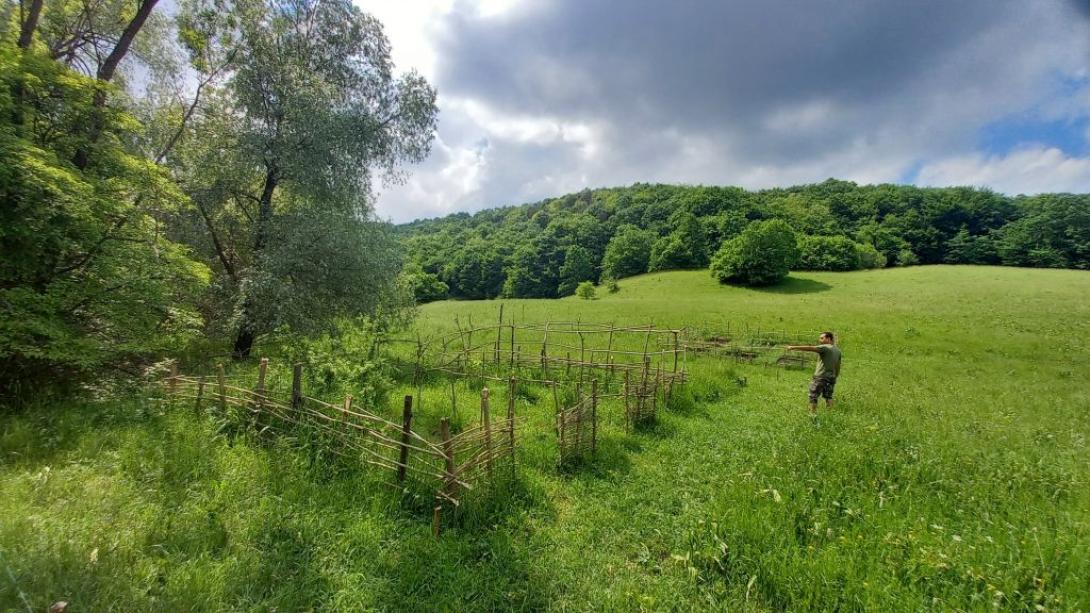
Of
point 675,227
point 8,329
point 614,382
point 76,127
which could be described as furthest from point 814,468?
point 675,227

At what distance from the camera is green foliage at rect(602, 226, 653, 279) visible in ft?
202

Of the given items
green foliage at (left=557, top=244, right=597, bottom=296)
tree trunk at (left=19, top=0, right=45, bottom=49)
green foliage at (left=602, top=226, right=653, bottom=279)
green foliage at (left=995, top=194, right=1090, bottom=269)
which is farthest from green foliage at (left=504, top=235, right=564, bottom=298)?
tree trunk at (left=19, top=0, right=45, bottom=49)

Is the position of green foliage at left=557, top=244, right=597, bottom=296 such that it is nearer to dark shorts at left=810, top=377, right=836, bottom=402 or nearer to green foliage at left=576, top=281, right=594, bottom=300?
green foliage at left=576, top=281, right=594, bottom=300

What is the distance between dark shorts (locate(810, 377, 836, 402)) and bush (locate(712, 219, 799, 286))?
39274 millimetres

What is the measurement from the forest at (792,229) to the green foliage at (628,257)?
0.16 metres

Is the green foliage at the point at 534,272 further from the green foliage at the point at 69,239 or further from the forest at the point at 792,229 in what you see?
the green foliage at the point at 69,239

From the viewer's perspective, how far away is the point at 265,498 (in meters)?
4.45

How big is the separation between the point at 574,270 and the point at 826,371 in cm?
5805

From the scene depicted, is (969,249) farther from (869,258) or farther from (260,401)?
(260,401)

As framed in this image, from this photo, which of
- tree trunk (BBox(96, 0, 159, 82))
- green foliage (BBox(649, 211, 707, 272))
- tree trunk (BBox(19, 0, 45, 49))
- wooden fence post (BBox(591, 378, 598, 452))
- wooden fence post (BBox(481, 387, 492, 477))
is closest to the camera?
wooden fence post (BBox(481, 387, 492, 477))

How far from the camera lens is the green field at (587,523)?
3.32 metres

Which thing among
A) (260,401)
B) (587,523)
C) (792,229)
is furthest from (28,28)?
(792,229)

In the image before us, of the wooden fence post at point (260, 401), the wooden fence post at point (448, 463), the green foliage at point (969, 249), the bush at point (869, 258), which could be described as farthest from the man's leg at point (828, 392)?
the green foliage at point (969, 249)

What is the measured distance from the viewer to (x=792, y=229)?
52.9 meters
